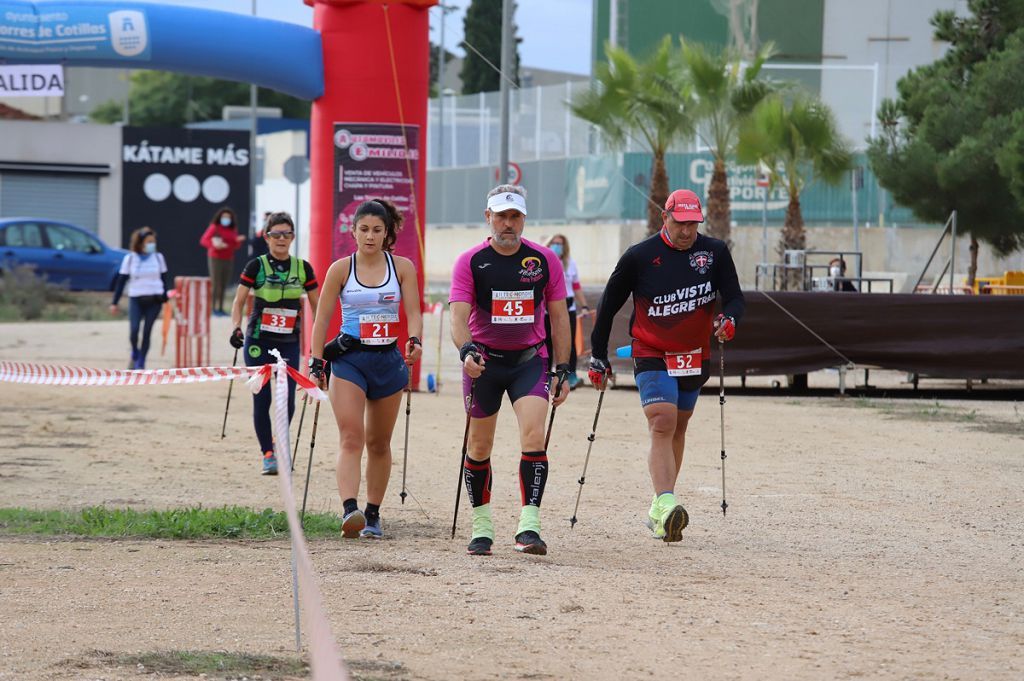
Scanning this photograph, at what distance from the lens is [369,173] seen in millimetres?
18703

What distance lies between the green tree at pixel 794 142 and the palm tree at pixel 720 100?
0.34m

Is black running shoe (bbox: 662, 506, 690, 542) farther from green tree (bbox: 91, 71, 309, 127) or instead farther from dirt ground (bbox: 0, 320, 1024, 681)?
green tree (bbox: 91, 71, 309, 127)

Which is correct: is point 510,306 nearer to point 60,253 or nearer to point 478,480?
point 478,480

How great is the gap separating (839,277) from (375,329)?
47.3ft

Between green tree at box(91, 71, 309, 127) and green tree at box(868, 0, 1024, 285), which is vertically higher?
green tree at box(91, 71, 309, 127)

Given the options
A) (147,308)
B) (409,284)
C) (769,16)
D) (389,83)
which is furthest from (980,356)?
(769,16)

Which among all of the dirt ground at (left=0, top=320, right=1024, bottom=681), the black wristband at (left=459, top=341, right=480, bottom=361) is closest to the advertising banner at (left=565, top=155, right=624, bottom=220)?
the dirt ground at (left=0, top=320, right=1024, bottom=681)

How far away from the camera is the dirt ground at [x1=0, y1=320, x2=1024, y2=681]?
6.26m

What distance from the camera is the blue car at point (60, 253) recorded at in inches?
1325

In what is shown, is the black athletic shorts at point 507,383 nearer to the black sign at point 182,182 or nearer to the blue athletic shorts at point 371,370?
the blue athletic shorts at point 371,370

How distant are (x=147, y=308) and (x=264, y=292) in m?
8.94

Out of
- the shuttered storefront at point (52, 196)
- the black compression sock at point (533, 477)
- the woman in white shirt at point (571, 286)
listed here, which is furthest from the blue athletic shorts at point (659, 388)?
the shuttered storefront at point (52, 196)

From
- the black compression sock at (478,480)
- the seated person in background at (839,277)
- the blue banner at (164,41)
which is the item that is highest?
the blue banner at (164,41)

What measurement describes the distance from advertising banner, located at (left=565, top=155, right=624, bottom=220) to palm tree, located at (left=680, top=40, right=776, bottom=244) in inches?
337
